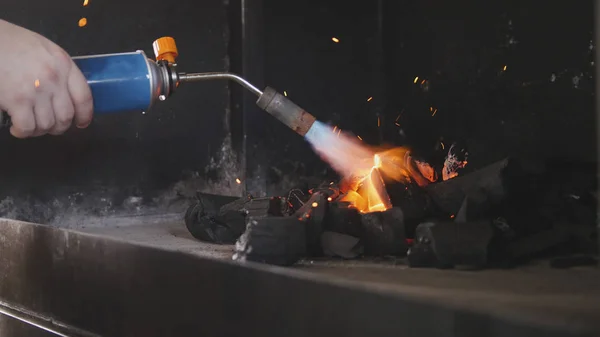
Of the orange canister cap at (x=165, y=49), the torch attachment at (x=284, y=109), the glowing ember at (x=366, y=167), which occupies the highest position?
the orange canister cap at (x=165, y=49)

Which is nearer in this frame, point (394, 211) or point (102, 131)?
point (394, 211)

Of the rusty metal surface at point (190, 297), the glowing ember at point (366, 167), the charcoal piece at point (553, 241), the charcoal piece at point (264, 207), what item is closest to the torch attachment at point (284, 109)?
the glowing ember at point (366, 167)

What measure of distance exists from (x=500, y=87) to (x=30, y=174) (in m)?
1.33

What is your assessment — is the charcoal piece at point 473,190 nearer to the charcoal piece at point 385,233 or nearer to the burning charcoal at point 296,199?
the charcoal piece at point 385,233

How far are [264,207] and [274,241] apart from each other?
0.34m

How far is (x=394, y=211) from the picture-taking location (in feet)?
4.50

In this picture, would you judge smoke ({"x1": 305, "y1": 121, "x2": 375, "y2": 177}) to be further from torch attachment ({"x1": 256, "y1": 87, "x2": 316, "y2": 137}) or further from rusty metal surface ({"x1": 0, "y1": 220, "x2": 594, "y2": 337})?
rusty metal surface ({"x1": 0, "y1": 220, "x2": 594, "y2": 337})

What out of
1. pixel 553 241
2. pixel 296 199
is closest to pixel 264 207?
pixel 296 199

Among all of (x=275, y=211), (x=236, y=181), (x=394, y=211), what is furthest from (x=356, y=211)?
(x=236, y=181)

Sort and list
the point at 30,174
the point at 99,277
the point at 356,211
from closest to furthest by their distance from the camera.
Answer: the point at 356,211
the point at 99,277
the point at 30,174

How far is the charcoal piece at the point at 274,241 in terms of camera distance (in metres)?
1.23

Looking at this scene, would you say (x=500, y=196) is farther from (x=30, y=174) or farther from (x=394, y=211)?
(x=30, y=174)

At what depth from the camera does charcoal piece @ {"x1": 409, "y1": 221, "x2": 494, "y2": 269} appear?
1171 millimetres

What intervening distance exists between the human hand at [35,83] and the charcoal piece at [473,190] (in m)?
0.78
